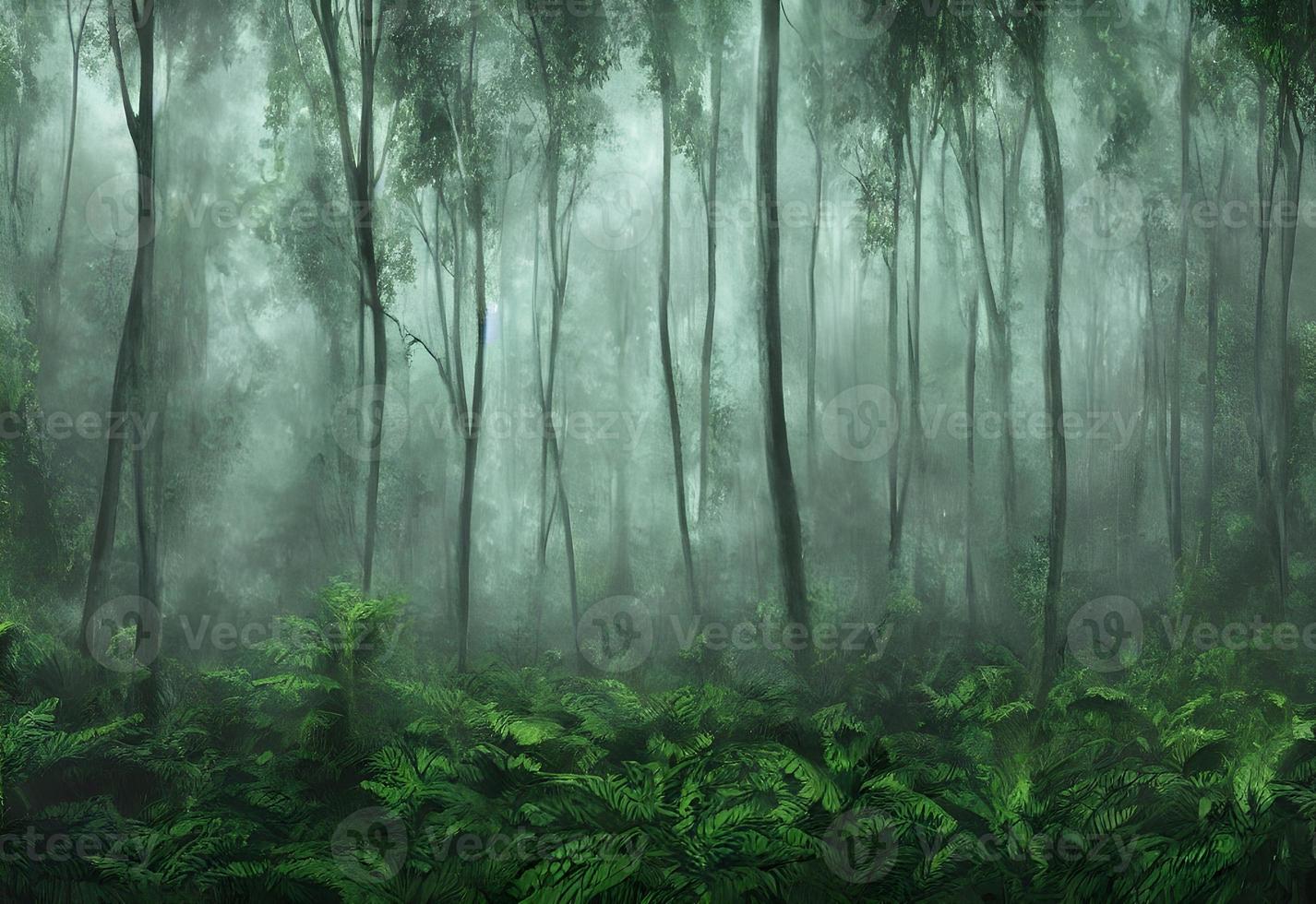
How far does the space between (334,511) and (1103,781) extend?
3.93 metres

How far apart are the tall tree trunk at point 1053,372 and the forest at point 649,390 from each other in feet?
0.09

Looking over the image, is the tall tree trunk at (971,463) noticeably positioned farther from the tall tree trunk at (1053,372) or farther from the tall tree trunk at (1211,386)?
the tall tree trunk at (1211,386)

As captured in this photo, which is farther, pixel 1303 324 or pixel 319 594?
pixel 1303 324

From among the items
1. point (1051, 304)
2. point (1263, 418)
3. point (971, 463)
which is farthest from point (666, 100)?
point (1263, 418)

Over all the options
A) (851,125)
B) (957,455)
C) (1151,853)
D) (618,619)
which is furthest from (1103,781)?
(851,125)

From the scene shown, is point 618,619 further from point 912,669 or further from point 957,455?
point 957,455

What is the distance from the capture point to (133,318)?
15.4 ft

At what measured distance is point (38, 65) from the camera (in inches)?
185

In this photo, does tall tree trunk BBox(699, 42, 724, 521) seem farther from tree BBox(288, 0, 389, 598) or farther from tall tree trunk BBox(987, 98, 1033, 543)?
tree BBox(288, 0, 389, 598)

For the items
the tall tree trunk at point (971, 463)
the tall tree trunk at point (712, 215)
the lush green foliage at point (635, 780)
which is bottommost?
the lush green foliage at point (635, 780)

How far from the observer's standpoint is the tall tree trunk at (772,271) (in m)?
4.82

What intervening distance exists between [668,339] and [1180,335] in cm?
276

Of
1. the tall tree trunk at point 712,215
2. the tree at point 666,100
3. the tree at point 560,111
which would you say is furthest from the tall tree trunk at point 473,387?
the tall tree trunk at point 712,215

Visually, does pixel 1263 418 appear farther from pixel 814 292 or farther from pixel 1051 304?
pixel 814 292
